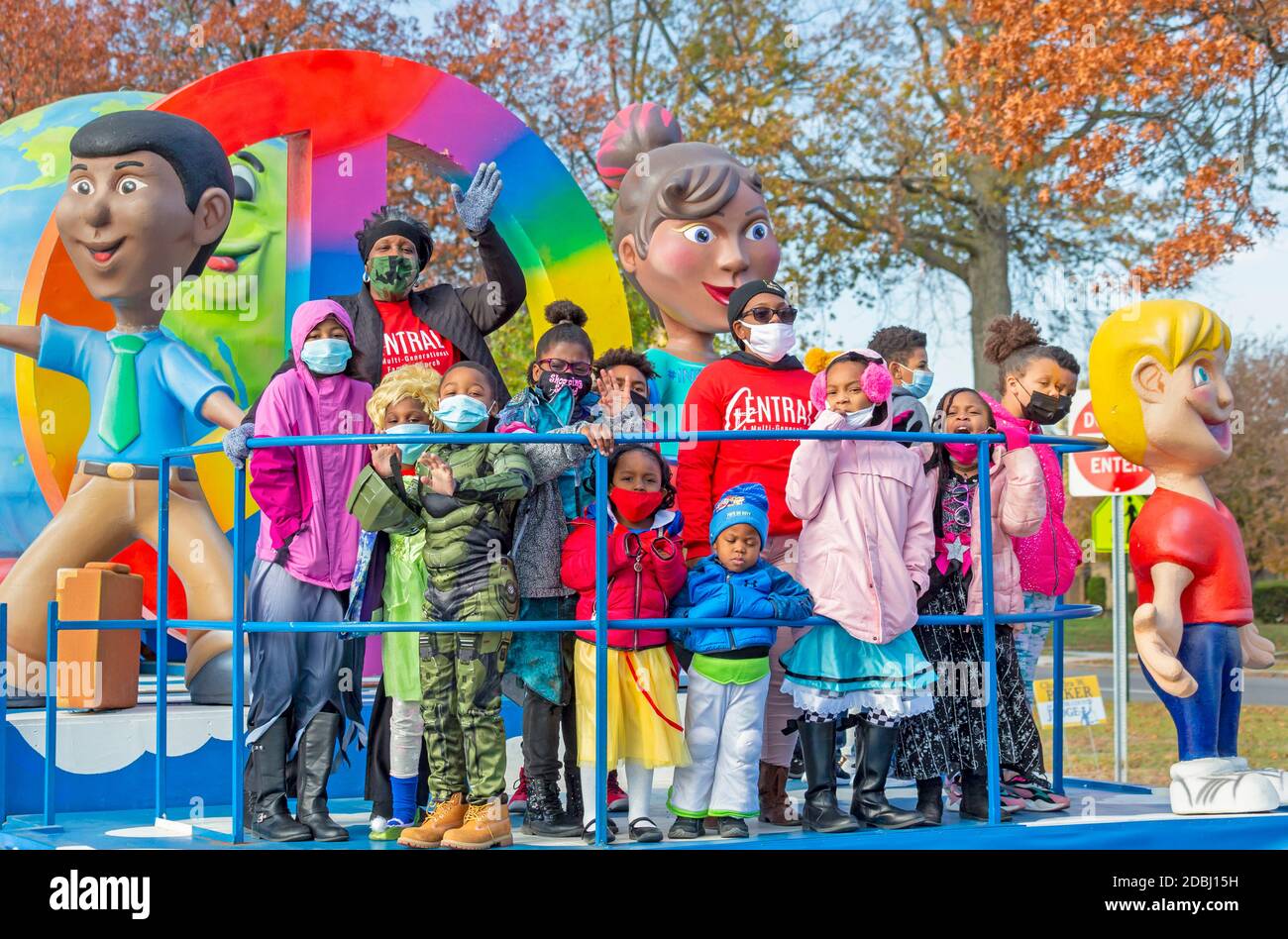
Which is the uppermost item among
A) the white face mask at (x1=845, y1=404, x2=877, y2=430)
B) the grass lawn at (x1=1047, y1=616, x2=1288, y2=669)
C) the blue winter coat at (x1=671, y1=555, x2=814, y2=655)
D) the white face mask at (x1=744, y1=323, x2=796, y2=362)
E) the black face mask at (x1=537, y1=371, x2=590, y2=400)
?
→ the white face mask at (x1=744, y1=323, x2=796, y2=362)

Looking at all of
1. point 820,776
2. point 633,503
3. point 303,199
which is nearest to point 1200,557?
point 820,776

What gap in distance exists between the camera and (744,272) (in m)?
7.69

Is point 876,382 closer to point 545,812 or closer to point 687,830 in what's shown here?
point 687,830

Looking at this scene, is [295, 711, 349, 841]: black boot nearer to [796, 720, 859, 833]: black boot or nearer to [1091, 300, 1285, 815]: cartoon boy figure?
[796, 720, 859, 833]: black boot

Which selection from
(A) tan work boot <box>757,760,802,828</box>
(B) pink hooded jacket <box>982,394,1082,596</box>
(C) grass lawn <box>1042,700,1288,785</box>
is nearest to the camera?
(A) tan work boot <box>757,760,802,828</box>

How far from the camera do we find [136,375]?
7.83 m

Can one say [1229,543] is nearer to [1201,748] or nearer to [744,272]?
[1201,748]

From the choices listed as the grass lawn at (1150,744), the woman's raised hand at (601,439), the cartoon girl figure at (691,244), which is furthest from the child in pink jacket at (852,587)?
the grass lawn at (1150,744)

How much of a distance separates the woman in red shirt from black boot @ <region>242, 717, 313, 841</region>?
1.58 metres

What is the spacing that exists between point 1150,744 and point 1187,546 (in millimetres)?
10213

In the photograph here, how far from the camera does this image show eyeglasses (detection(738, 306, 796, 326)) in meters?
5.86

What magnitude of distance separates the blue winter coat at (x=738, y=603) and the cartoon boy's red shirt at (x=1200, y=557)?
132 centimetres

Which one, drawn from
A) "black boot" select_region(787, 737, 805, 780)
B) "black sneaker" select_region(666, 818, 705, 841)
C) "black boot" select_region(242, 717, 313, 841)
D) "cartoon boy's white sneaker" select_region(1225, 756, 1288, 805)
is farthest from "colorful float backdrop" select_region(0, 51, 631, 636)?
"cartoon boy's white sneaker" select_region(1225, 756, 1288, 805)
